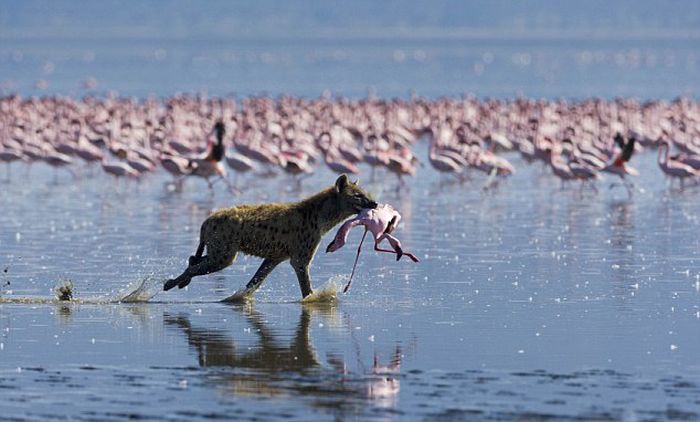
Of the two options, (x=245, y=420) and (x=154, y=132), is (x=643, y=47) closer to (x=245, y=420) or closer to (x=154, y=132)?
(x=154, y=132)

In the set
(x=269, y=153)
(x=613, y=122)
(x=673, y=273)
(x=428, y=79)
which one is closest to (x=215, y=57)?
(x=428, y=79)

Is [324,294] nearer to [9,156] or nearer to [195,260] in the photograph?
[195,260]

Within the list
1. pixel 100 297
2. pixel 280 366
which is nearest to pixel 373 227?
pixel 100 297

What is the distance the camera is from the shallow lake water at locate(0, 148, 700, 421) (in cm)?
960

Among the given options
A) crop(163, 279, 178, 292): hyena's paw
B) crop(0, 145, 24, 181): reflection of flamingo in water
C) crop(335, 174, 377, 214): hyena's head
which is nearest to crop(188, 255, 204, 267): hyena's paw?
crop(163, 279, 178, 292): hyena's paw

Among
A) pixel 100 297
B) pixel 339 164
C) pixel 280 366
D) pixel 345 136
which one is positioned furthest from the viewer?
pixel 345 136

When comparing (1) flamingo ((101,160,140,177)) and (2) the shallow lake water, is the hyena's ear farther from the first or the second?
(1) flamingo ((101,160,140,177))

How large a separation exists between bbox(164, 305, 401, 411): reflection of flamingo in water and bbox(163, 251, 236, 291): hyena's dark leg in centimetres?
81

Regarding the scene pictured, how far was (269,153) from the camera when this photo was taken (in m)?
28.8

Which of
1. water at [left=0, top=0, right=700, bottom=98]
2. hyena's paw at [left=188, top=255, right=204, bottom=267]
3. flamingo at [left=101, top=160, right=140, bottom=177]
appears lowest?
hyena's paw at [left=188, top=255, right=204, bottom=267]

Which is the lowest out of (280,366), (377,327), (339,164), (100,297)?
(280,366)

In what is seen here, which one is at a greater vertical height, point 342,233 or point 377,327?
point 342,233

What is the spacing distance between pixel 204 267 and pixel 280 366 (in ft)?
9.03

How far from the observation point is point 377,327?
12.2m
